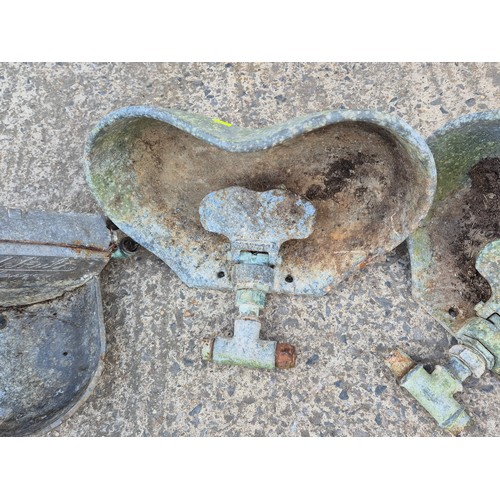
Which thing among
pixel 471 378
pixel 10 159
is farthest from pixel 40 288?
pixel 471 378

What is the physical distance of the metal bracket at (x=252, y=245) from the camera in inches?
53.8

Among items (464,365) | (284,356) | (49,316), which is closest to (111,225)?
(49,316)

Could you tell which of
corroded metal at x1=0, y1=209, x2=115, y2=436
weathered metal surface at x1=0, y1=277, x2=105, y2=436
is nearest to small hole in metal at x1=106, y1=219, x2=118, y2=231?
corroded metal at x1=0, y1=209, x2=115, y2=436

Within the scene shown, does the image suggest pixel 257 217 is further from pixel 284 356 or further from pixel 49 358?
pixel 49 358

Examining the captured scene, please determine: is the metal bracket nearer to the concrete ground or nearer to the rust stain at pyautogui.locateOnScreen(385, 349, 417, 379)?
the concrete ground

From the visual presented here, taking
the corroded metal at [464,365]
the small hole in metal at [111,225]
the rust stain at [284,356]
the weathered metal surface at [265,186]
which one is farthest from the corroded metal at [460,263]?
the small hole in metal at [111,225]

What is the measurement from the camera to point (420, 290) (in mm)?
1492

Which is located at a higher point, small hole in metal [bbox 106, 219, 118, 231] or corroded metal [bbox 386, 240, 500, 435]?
small hole in metal [bbox 106, 219, 118, 231]

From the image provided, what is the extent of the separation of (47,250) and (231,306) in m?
0.56

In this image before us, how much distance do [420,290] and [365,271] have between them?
172mm

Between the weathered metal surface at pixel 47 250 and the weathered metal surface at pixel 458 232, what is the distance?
2.94ft

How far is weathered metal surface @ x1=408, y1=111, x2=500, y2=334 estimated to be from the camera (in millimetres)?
1399

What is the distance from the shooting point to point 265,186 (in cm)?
141

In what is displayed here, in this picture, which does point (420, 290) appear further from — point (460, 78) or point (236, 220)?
point (460, 78)
